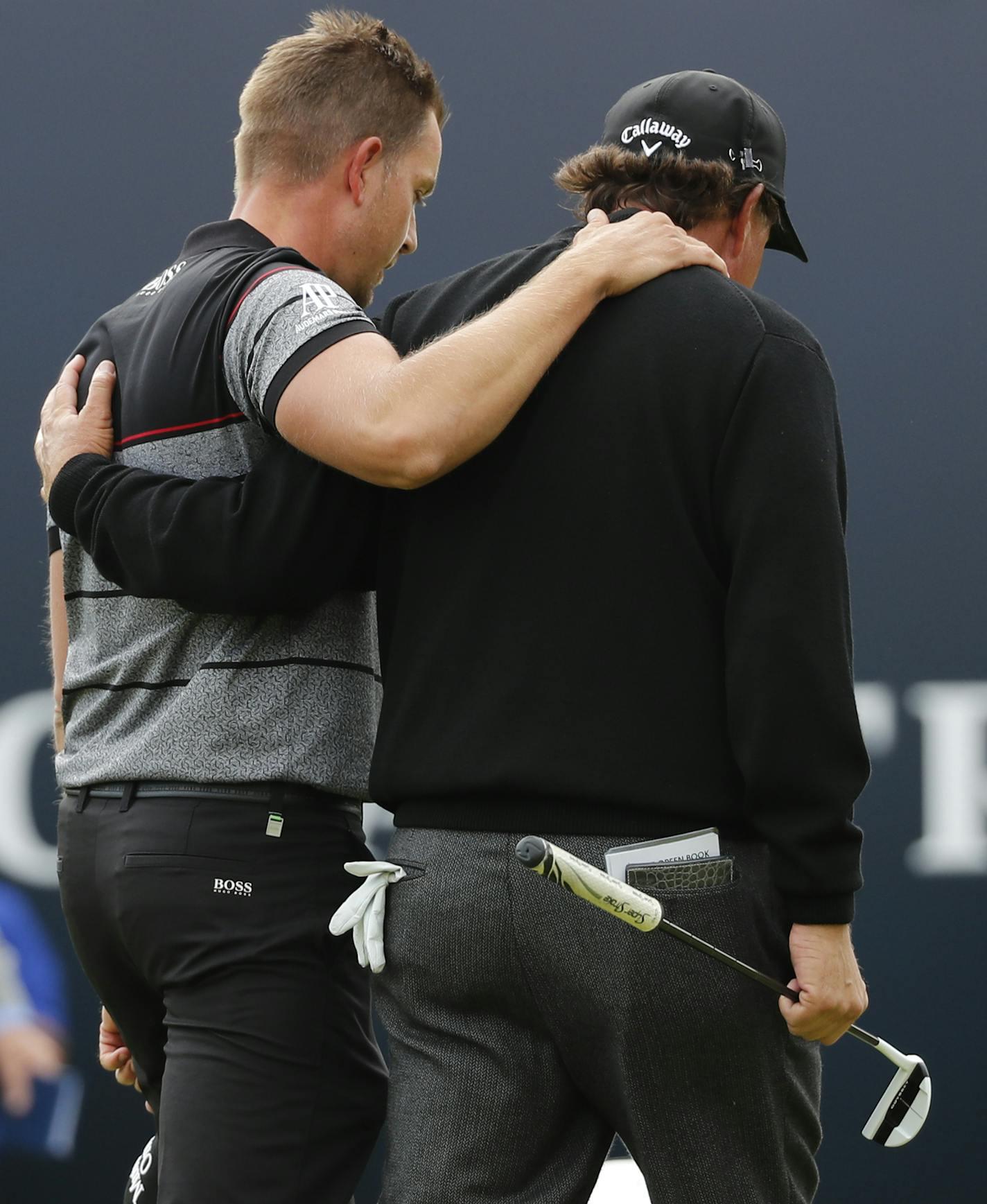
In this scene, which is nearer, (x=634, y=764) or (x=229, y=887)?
(x=634, y=764)

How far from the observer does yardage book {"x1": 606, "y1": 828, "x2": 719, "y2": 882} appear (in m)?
1.15

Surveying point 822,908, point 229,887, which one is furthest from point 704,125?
point 229,887

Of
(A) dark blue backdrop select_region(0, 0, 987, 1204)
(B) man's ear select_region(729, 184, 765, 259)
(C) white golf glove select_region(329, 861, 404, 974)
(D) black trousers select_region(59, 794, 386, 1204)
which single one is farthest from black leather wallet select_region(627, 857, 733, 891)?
(A) dark blue backdrop select_region(0, 0, 987, 1204)

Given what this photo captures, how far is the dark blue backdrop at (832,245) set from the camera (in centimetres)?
225

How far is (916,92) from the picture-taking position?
2330 millimetres

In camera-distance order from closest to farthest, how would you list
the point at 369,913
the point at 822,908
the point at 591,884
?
the point at 591,884 → the point at 822,908 → the point at 369,913

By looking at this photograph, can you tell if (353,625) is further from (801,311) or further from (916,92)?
(916,92)

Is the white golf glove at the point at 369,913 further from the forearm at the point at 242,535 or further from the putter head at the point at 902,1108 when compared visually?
the putter head at the point at 902,1108

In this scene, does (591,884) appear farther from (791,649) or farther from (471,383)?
(471,383)

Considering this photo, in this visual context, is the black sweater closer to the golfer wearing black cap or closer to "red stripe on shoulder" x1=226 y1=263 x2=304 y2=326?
the golfer wearing black cap

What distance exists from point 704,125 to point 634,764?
2.00 feet

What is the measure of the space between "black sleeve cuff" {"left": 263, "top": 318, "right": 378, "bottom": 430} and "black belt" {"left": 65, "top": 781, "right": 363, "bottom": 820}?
34 centimetres

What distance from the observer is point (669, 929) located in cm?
110

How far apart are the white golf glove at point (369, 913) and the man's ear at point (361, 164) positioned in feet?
2.29
